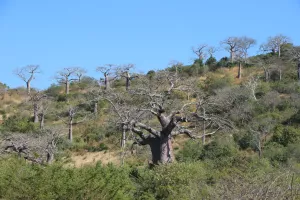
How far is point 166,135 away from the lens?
17.7 meters

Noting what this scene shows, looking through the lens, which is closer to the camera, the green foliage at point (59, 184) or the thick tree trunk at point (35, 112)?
the green foliage at point (59, 184)

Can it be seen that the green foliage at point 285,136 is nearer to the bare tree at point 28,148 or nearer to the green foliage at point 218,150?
the green foliage at point 218,150

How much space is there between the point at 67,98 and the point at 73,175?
112ft

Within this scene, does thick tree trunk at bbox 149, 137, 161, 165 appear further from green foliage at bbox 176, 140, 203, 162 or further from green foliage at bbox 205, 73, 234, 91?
green foliage at bbox 205, 73, 234, 91

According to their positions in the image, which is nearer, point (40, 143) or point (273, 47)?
point (40, 143)

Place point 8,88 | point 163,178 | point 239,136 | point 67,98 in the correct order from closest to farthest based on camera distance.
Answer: point 163,178, point 239,136, point 67,98, point 8,88

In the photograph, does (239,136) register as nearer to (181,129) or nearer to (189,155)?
(189,155)

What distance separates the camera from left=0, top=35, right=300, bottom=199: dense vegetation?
42.0 ft

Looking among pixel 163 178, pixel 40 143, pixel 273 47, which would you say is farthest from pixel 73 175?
pixel 273 47

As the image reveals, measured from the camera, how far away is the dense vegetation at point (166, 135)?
12.8 metres

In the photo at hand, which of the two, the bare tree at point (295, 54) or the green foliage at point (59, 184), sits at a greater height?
the bare tree at point (295, 54)

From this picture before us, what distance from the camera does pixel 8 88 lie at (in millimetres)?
52562

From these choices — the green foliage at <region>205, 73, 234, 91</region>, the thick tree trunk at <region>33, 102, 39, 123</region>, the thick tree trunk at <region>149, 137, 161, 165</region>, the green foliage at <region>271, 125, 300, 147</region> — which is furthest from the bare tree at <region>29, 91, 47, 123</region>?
the thick tree trunk at <region>149, 137, 161, 165</region>

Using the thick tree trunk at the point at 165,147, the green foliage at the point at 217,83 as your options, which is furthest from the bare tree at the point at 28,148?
the green foliage at the point at 217,83
